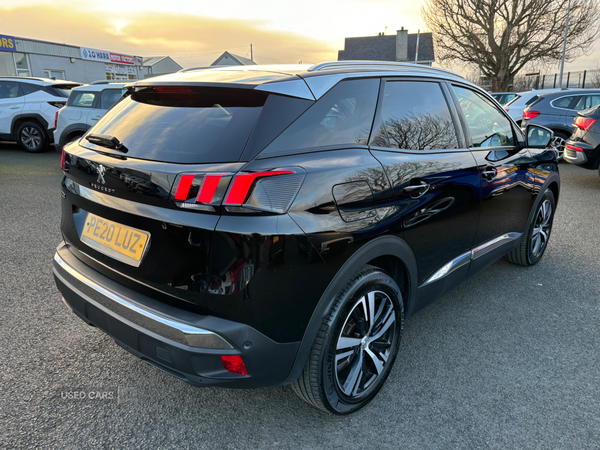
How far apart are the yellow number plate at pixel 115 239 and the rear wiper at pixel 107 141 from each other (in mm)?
349

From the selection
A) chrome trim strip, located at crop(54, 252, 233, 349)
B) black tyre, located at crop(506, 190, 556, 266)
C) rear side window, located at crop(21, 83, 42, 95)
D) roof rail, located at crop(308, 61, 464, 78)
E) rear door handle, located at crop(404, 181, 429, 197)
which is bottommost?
black tyre, located at crop(506, 190, 556, 266)

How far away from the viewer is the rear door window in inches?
121

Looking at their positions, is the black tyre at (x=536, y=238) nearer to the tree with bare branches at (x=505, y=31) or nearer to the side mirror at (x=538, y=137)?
the side mirror at (x=538, y=137)

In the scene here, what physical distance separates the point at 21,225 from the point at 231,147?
15.3 feet

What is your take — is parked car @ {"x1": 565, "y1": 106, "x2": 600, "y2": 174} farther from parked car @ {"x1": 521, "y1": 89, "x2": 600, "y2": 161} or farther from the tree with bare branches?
the tree with bare branches

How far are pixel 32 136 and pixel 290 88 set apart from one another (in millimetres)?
11567

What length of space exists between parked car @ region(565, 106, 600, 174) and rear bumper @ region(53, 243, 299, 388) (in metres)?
7.95

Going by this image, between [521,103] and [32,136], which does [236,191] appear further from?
[521,103]

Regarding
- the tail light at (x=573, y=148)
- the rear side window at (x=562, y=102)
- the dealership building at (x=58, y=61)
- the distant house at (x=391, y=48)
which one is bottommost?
the tail light at (x=573, y=148)

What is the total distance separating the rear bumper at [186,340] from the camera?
69.4 inches

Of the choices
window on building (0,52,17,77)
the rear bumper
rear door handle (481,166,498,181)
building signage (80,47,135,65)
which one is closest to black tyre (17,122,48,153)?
the rear bumper

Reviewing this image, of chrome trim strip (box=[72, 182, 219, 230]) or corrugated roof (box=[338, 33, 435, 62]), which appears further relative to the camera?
corrugated roof (box=[338, 33, 435, 62])

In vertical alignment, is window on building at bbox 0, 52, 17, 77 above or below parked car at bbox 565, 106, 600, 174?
above

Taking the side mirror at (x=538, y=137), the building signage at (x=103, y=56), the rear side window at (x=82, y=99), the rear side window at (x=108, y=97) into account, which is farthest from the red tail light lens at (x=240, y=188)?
the building signage at (x=103, y=56)
